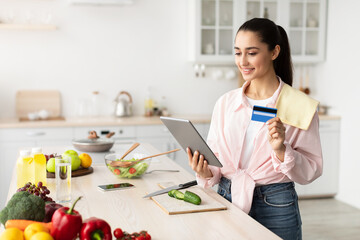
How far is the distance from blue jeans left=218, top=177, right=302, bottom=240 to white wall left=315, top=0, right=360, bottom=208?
9.79ft

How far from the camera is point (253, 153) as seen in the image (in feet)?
6.37

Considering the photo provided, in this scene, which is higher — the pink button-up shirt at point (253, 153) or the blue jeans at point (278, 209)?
the pink button-up shirt at point (253, 153)

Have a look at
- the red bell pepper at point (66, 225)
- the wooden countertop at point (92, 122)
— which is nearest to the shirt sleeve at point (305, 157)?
the red bell pepper at point (66, 225)

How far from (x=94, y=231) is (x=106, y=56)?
3.92m

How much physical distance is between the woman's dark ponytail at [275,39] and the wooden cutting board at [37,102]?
129 inches

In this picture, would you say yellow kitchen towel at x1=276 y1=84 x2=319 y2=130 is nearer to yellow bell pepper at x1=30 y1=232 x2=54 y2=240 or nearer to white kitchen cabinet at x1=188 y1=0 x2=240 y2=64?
yellow bell pepper at x1=30 y1=232 x2=54 y2=240

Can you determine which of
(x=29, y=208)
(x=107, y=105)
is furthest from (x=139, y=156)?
(x=107, y=105)

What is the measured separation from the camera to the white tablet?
173cm

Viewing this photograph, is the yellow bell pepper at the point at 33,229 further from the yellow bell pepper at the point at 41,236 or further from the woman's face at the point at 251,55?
A: the woman's face at the point at 251,55

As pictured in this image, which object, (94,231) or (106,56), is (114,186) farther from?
(106,56)

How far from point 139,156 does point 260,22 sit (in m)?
0.94

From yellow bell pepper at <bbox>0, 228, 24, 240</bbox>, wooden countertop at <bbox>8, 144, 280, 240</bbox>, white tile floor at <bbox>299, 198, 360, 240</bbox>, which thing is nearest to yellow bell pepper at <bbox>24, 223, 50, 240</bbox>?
yellow bell pepper at <bbox>0, 228, 24, 240</bbox>

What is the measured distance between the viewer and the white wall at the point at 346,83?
461cm

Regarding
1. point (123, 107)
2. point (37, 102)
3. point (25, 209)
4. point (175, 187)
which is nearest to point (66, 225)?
point (25, 209)
